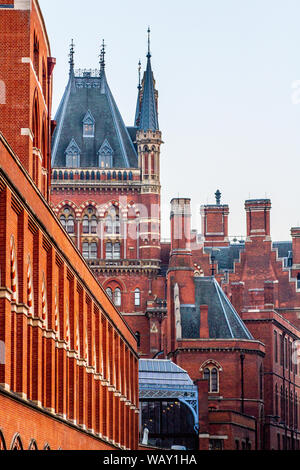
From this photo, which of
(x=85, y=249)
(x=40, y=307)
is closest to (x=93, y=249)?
(x=85, y=249)

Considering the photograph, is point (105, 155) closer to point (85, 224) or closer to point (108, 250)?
point (85, 224)

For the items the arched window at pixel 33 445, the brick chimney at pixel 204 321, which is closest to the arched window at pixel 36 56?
the arched window at pixel 33 445

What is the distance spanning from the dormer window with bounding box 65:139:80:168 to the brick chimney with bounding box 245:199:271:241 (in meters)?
16.0

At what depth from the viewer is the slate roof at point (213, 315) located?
337 feet

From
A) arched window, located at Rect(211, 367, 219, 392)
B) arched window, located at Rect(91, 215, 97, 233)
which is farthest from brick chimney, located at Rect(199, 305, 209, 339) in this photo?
arched window, located at Rect(91, 215, 97, 233)

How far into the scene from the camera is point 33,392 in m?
38.1

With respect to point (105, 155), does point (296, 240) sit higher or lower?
lower

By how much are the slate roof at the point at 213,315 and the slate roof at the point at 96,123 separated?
22077 millimetres

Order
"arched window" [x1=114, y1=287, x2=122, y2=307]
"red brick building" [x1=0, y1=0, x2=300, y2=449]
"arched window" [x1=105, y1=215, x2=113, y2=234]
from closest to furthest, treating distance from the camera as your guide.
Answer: "red brick building" [x1=0, y1=0, x2=300, y2=449] < "arched window" [x1=114, y1=287, x2=122, y2=307] < "arched window" [x1=105, y1=215, x2=113, y2=234]

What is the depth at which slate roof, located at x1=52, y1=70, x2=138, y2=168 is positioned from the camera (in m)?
127

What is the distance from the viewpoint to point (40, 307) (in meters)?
38.9

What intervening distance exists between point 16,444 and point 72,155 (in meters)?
92.9

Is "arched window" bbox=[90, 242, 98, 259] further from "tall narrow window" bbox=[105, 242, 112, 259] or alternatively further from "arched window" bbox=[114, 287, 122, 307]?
"arched window" bbox=[114, 287, 122, 307]
